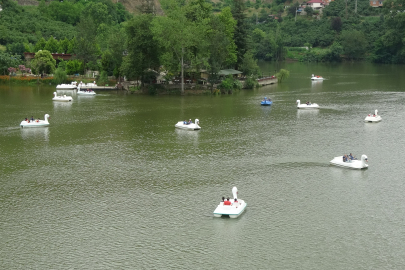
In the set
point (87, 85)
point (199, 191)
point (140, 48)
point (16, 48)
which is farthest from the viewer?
point (16, 48)

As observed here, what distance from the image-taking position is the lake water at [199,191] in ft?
82.0

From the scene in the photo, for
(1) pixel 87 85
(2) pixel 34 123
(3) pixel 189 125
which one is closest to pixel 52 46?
(1) pixel 87 85

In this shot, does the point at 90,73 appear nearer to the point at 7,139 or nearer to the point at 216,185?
the point at 7,139

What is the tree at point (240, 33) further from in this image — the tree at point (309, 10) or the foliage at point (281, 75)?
the tree at point (309, 10)

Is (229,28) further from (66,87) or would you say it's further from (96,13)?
(96,13)

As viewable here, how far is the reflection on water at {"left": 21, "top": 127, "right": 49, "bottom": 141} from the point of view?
48.1 m

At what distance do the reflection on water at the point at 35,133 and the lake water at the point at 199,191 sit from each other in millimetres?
198

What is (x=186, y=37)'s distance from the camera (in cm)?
7006

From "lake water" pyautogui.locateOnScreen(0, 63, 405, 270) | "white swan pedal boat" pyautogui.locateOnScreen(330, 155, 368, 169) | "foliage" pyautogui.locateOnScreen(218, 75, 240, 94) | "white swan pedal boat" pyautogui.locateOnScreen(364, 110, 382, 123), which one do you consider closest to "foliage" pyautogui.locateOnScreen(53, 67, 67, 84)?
"lake water" pyautogui.locateOnScreen(0, 63, 405, 270)

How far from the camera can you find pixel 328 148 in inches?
1689

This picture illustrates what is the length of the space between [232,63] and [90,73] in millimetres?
26433

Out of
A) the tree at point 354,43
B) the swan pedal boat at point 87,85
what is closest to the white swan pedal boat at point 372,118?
the swan pedal boat at point 87,85

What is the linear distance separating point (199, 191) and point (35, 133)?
23.8 meters

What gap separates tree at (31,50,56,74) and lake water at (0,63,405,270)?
28306 mm
